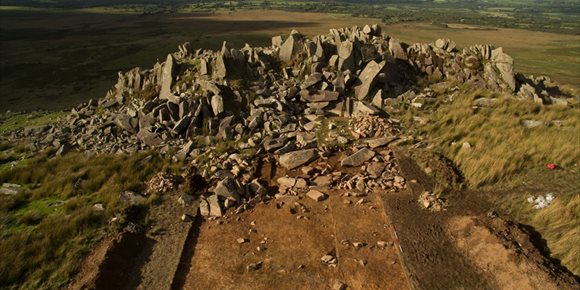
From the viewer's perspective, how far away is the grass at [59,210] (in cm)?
1133

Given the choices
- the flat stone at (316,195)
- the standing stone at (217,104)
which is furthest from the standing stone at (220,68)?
the flat stone at (316,195)

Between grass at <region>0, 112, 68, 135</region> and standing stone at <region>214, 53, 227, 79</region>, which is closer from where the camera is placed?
standing stone at <region>214, 53, 227, 79</region>

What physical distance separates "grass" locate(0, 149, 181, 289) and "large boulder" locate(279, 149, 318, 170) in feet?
16.4

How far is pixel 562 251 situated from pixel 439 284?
14.4 feet

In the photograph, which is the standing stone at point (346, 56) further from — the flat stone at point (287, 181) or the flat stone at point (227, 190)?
the flat stone at point (227, 190)

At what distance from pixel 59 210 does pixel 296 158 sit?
33.0ft

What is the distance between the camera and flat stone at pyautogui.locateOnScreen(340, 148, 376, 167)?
16.9 metres

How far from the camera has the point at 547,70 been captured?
228 feet

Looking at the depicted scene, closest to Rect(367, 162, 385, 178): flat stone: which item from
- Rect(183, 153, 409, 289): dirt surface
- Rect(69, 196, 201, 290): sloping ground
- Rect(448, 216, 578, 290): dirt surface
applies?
Rect(183, 153, 409, 289): dirt surface

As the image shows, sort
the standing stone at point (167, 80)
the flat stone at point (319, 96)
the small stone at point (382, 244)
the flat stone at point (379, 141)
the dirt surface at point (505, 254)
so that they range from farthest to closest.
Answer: the standing stone at point (167, 80)
the flat stone at point (319, 96)
the flat stone at point (379, 141)
the small stone at point (382, 244)
the dirt surface at point (505, 254)

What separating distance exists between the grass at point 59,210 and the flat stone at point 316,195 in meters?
6.47

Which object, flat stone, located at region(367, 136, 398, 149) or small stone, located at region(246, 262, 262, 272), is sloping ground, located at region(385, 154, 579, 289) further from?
small stone, located at region(246, 262, 262, 272)

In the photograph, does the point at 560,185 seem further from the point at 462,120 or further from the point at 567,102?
the point at 567,102

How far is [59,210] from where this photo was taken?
14203 millimetres
